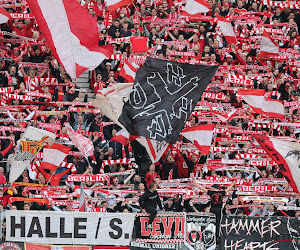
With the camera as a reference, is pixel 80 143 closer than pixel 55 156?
Yes

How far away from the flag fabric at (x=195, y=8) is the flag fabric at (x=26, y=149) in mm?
9694

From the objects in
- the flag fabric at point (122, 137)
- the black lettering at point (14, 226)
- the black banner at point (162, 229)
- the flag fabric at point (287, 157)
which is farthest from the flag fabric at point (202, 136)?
the black lettering at point (14, 226)

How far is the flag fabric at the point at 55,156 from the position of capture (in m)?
24.8

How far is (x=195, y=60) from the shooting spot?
98.9 feet

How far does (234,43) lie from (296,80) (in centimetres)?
241

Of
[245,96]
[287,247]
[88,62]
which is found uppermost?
[88,62]

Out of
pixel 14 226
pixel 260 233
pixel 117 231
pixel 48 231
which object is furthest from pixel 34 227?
pixel 260 233

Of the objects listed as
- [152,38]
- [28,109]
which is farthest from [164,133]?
[152,38]

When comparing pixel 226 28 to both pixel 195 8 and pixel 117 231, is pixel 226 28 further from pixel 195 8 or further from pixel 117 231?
pixel 117 231

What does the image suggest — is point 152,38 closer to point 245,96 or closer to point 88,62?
point 245,96

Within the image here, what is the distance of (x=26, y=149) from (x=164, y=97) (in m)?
3.67

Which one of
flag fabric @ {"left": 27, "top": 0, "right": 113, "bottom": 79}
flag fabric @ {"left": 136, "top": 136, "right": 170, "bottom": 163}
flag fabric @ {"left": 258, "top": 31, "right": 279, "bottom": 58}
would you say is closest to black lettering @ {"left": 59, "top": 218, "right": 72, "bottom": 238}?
flag fabric @ {"left": 136, "top": 136, "right": 170, "bottom": 163}

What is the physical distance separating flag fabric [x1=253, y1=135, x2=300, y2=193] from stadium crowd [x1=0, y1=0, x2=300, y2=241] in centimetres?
90

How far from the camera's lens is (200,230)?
21.8 m
